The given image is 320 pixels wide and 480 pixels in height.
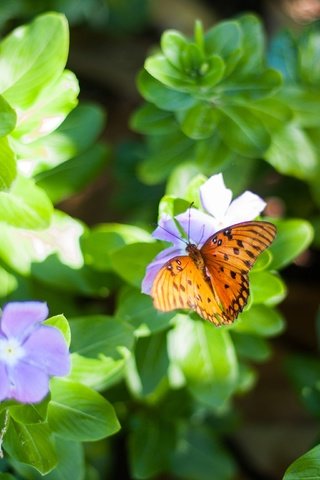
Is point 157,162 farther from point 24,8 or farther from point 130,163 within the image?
point 24,8

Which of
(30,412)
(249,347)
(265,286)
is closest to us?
(30,412)

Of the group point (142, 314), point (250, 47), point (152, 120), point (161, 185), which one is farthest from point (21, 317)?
point (161, 185)

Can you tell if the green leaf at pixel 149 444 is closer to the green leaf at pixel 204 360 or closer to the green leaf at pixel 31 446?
the green leaf at pixel 204 360

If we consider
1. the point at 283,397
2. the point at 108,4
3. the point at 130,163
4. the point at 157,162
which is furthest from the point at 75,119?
the point at 283,397

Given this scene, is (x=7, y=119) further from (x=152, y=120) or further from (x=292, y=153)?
(x=292, y=153)

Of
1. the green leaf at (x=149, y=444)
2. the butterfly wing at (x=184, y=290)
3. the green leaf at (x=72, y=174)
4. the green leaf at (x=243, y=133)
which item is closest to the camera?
the butterfly wing at (x=184, y=290)

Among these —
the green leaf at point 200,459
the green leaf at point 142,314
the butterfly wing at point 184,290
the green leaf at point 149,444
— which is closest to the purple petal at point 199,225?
the butterfly wing at point 184,290
